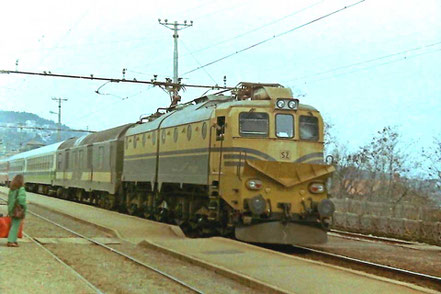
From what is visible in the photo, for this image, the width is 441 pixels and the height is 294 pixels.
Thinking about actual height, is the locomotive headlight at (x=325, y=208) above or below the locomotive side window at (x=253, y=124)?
below

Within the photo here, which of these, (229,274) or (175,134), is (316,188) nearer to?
(229,274)

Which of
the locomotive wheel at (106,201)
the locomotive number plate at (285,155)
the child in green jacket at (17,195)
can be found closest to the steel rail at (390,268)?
the locomotive number plate at (285,155)

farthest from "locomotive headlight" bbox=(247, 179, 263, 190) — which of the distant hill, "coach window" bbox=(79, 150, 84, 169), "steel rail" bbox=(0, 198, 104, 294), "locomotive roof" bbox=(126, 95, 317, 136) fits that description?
the distant hill

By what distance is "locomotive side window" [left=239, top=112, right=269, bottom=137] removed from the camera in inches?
578

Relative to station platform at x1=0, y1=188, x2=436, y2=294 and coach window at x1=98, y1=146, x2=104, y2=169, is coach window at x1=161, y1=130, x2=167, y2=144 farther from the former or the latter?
coach window at x1=98, y1=146, x2=104, y2=169

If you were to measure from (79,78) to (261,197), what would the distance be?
16.9 metres

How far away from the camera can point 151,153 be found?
67.3 feet

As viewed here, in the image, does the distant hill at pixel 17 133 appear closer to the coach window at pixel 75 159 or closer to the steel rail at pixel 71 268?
the coach window at pixel 75 159

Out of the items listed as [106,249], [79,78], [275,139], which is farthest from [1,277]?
[79,78]

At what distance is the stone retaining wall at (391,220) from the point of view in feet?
63.6

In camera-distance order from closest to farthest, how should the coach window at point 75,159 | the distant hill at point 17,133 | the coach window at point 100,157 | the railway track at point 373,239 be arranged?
the railway track at point 373,239 < the coach window at point 100,157 < the coach window at point 75,159 < the distant hill at point 17,133

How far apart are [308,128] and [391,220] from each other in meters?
7.76

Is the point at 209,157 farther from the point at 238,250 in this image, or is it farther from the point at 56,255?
the point at 56,255

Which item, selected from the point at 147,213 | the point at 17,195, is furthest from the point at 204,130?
the point at 147,213
